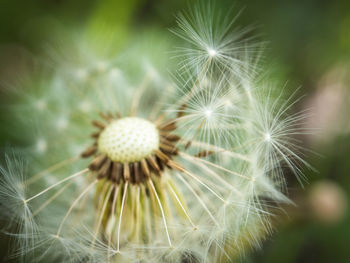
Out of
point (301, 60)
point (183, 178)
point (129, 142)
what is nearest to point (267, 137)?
point (183, 178)

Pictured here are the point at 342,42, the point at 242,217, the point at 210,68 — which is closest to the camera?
the point at 242,217

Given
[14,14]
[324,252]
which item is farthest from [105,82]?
[324,252]

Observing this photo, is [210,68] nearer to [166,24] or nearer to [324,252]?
[166,24]

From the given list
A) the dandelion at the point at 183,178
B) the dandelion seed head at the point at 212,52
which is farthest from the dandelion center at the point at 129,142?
the dandelion seed head at the point at 212,52

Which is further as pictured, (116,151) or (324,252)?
(324,252)

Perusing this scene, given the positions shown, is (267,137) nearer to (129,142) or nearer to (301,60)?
(129,142)

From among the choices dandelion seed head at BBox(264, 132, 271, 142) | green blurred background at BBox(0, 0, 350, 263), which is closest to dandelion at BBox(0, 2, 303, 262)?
dandelion seed head at BBox(264, 132, 271, 142)
